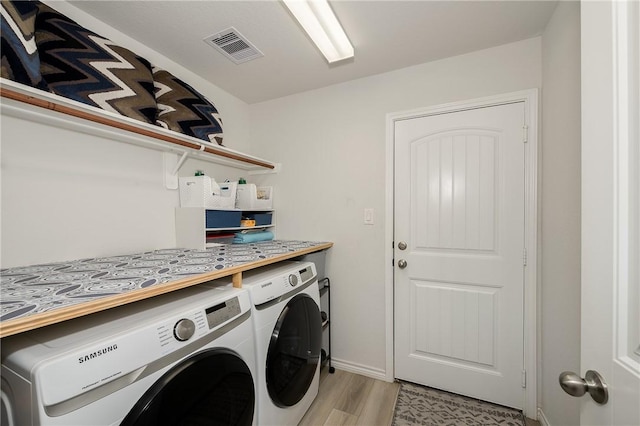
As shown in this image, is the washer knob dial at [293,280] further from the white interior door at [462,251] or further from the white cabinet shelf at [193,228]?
the white interior door at [462,251]

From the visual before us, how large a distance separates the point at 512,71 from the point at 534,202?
33.0 inches

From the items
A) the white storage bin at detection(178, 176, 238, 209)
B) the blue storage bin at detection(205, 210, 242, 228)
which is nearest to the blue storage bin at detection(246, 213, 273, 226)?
the blue storage bin at detection(205, 210, 242, 228)

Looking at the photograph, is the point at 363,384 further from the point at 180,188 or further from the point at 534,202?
the point at 180,188

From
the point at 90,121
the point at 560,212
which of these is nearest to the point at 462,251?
the point at 560,212

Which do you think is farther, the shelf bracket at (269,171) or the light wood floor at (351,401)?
the shelf bracket at (269,171)

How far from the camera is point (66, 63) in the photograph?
118 centimetres

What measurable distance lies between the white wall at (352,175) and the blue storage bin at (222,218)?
1.67ft

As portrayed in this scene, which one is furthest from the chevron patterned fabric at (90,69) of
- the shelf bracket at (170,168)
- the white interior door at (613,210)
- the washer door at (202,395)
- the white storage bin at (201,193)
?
the white interior door at (613,210)

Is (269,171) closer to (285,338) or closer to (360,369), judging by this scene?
(285,338)

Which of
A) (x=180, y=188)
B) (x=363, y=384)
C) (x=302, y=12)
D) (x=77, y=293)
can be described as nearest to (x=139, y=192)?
(x=180, y=188)

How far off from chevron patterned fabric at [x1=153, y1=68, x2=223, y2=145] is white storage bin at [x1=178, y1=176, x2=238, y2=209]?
0.31 m

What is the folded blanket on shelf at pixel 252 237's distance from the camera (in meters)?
2.00

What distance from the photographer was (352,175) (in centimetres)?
209

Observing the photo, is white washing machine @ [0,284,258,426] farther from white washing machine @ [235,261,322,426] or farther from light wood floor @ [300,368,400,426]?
light wood floor @ [300,368,400,426]
